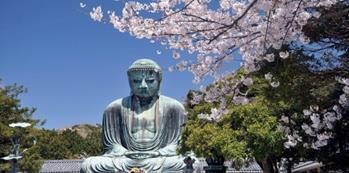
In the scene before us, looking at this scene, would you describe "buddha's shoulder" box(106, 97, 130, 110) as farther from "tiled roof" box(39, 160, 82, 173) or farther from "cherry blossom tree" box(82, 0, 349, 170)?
"tiled roof" box(39, 160, 82, 173)

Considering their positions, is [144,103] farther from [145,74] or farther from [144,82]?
[145,74]

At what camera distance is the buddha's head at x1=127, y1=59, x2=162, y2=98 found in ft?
34.8

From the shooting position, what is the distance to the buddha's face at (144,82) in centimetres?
1060

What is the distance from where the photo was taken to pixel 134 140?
10.5 meters

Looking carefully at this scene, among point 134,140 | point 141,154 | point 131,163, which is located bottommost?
point 131,163

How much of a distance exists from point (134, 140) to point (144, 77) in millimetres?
1335

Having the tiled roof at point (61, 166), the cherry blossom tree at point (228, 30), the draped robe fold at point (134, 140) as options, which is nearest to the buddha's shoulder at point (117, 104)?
the draped robe fold at point (134, 140)

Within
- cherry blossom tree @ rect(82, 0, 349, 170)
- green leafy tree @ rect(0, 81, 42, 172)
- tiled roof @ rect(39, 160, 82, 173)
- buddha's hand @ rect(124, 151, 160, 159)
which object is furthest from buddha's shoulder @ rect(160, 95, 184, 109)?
tiled roof @ rect(39, 160, 82, 173)

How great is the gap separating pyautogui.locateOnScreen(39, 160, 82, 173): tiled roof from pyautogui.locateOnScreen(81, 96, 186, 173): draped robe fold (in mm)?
22857

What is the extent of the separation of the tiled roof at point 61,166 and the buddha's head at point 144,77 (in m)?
23.3

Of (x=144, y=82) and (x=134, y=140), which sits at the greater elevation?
(x=144, y=82)

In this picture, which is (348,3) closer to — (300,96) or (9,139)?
(300,96)

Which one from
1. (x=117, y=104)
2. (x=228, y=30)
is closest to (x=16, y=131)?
(x=117, y=104)

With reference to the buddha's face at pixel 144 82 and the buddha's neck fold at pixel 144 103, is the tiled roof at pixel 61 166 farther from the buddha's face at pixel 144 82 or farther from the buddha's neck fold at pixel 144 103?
the buddha's face at pixel 144 82
